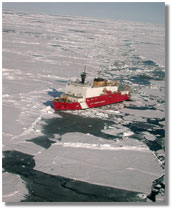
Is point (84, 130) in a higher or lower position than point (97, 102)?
lower

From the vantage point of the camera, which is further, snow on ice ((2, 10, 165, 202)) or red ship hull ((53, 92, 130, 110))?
red ship hull ((53, 92, 130, 110))

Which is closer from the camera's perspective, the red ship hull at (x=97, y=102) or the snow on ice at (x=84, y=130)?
the snow on ice at (x=84, y=130)

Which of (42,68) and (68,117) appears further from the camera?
(42,68)

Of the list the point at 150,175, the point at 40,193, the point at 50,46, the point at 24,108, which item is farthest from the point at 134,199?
the point at 50,46

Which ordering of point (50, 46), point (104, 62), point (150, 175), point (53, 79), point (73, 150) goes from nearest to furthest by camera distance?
point (150, 175), point (73, 150), point (53, 79), point (104, 62), point (50, 46)

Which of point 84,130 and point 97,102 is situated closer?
point 84,130

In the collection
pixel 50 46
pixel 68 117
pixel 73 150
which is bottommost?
pixel 73 150

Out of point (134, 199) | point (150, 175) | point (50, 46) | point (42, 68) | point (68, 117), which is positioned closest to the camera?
point (134, 199)

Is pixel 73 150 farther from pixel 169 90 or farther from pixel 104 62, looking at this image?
pixel 104 62
